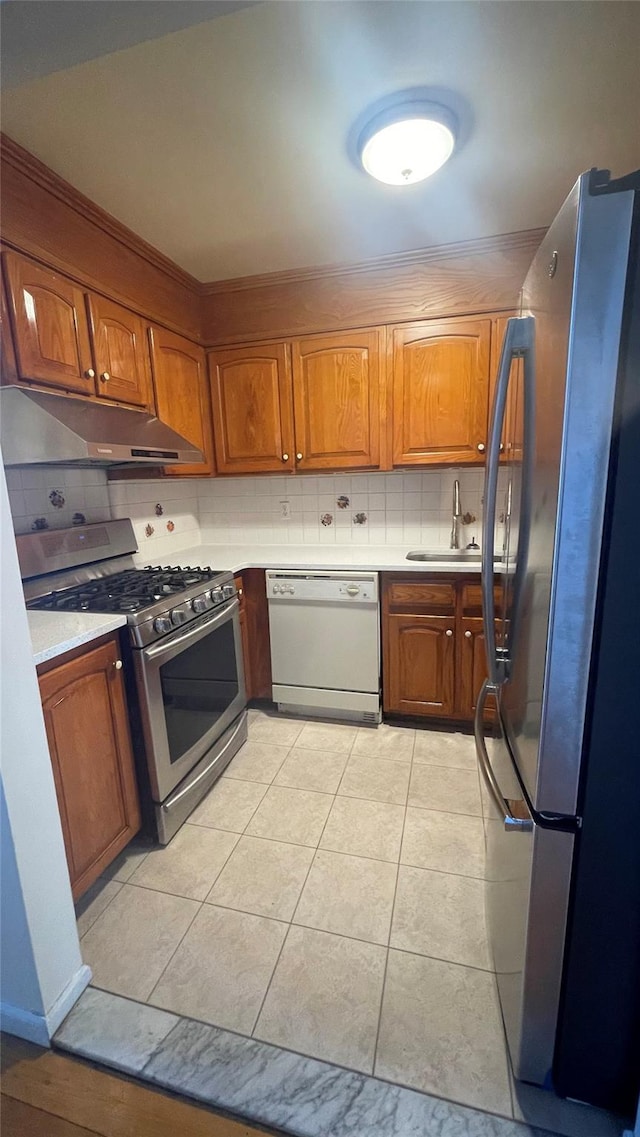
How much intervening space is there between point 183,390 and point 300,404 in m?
0.63

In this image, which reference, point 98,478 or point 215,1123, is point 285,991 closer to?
point 215,1123

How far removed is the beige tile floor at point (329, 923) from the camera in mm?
1100

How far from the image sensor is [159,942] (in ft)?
4.42

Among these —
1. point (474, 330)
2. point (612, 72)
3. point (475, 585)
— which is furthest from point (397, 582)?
point (612, 72)

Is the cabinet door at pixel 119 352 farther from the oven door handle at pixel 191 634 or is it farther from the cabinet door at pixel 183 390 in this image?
the oven door handle at pixel 191 634

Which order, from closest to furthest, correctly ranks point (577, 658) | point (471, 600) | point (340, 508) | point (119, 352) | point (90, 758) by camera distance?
point (577, 658)
point (90, 758)
point (119, 352)
point (471, 600)
point (340, 508)

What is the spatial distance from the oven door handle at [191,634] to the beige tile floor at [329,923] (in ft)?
2.37

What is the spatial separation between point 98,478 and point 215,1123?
2216 millimetres

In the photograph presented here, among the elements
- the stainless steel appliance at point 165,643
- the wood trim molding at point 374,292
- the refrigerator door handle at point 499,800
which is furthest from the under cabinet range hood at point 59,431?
the refrigerator door handle at point 499,800

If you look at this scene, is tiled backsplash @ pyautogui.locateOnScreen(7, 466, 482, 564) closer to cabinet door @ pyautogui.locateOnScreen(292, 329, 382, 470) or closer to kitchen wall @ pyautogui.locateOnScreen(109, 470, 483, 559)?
kitchen wall @ pyautogui.locateOnScreen(109, 470, 483, 559)

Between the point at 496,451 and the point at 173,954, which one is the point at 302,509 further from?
the point at 173,954

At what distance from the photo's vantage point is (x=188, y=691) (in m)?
1.84

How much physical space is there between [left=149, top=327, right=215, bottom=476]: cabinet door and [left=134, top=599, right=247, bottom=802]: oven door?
925mm

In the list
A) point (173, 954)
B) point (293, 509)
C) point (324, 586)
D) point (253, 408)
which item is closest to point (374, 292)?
point (253, 408)
